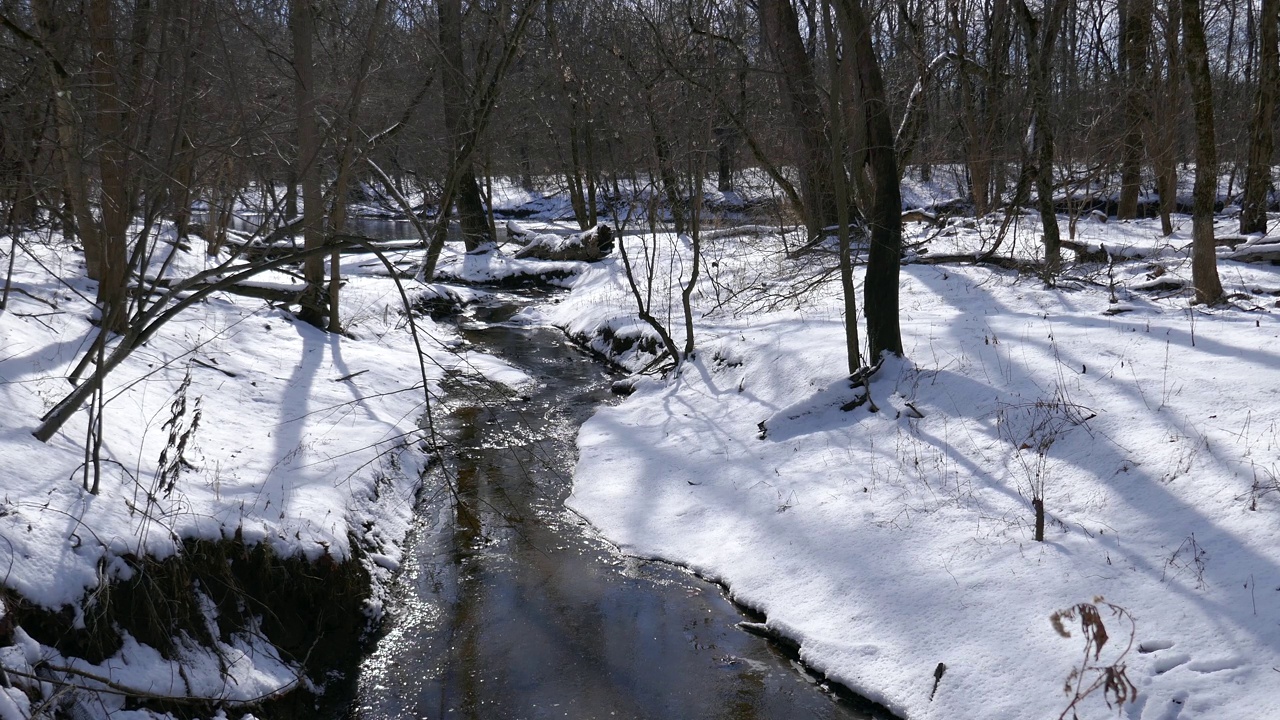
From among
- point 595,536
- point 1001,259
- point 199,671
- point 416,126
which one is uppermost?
point 416,126

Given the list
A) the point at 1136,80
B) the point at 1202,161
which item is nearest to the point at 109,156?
the point at 1202,161

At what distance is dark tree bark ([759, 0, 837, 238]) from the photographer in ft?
48.3

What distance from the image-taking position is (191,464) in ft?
20.8

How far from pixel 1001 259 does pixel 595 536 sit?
878 centimetres

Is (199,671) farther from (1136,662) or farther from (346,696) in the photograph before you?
(1136,662)

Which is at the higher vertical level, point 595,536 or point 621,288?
point 621,288

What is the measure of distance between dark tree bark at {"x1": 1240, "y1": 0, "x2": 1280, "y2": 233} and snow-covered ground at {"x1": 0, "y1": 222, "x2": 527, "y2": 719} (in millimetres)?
12379

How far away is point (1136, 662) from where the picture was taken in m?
4.52

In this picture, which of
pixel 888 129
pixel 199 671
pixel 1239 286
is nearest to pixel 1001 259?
pixel 1239 286

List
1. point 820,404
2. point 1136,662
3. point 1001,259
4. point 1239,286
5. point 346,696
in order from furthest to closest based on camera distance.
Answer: point 1001,259 → point 1239,286 → point 820,404 → point 346,696 → point 1136,662

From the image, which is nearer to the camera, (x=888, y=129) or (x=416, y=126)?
(x=888, y=129)

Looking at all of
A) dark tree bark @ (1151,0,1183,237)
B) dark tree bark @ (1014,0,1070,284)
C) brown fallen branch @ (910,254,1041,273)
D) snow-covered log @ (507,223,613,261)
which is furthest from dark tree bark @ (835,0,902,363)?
snow-covered log @ (507,223,613,261)

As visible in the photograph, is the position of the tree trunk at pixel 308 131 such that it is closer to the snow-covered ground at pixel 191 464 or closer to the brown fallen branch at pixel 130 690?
the snow-covered ground at pixel 191 464

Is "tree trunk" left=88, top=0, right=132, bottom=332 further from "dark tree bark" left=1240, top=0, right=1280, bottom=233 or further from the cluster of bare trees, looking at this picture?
"dark tree bark" left=1240, top=0, right=1280, bottom=233
